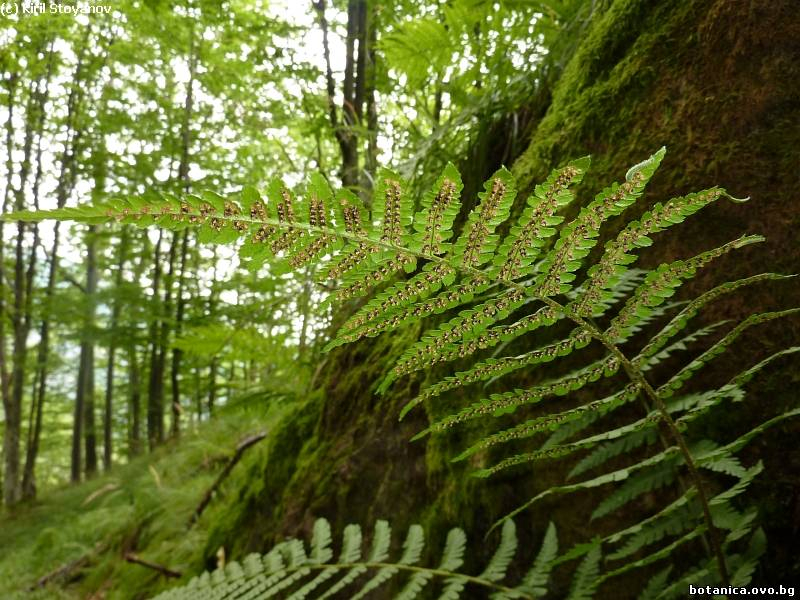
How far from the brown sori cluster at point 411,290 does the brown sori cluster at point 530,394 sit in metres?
0.22

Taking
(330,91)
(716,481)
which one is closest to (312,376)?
(716,481)

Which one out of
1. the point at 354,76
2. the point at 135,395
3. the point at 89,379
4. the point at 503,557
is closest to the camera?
the point at 503,557

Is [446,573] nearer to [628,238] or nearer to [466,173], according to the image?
[628,238]

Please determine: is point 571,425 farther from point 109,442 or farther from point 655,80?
point 109,442

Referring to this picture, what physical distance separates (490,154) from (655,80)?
824mm

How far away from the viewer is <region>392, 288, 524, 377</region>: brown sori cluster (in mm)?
813

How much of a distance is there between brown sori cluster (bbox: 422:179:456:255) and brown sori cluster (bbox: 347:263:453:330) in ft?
0.11

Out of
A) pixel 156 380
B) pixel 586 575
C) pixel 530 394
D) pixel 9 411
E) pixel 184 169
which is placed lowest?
pixel 586 575

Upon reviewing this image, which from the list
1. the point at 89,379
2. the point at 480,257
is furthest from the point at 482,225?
the point at 89,379

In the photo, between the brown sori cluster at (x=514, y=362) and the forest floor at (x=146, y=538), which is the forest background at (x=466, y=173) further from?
the brown sori cluster at (x=514, y=362)

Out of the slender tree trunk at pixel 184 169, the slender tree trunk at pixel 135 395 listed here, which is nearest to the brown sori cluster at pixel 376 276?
the slender tree trunk at pixel 184 169

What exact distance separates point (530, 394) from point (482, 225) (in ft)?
1.02

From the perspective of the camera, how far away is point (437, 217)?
0.76 m

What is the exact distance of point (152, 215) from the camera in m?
0.71
